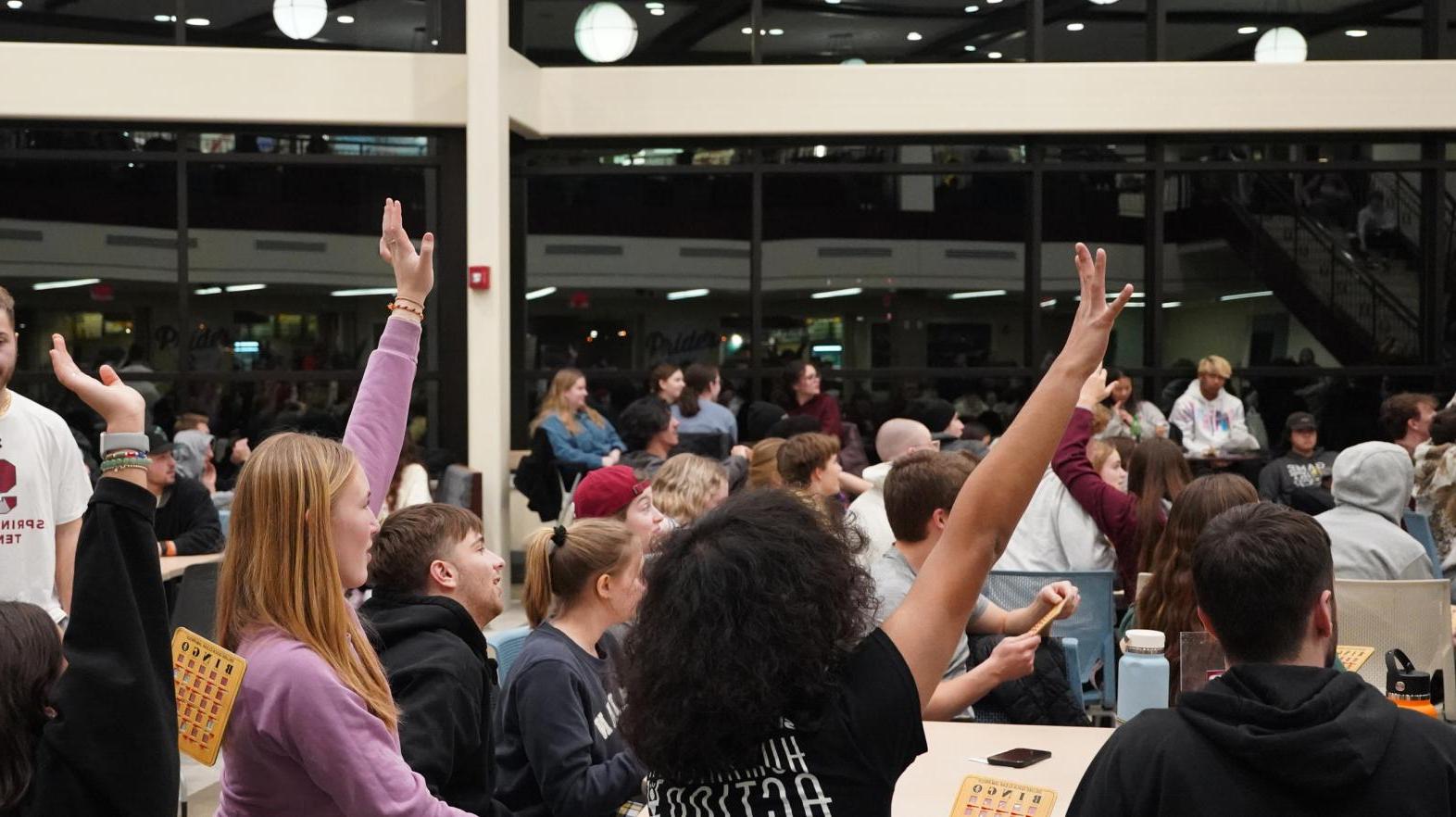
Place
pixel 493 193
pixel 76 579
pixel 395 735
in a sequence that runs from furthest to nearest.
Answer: pixel 493 193
pixel 395 735
pixel 76 579

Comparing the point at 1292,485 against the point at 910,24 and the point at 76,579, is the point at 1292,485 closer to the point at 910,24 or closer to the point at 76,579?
the point at 910,24

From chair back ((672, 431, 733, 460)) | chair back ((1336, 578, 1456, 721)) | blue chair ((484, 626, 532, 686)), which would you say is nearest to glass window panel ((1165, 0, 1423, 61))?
chair back ((672, 431, 733, 460))

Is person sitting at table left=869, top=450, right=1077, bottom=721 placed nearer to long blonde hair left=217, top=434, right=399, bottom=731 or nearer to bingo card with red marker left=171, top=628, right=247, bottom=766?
long blonde hair left=217, top=434, right=399, bottom=731

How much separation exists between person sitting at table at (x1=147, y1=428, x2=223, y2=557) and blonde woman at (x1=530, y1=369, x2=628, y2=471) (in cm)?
245

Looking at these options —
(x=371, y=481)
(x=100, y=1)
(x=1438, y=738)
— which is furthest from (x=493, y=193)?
(x=1438, y=738)

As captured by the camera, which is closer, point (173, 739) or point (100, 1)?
point (173, 739)

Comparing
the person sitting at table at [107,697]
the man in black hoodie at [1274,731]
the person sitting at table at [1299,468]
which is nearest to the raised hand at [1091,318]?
the man in black hoodie at [1274,731]

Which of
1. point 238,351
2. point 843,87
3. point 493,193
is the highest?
point 843,87

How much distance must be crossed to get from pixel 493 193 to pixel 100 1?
325 cm

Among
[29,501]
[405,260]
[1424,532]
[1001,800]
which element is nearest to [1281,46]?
[1424,532]

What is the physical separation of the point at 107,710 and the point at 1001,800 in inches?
68.1

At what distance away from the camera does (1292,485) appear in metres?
9.11

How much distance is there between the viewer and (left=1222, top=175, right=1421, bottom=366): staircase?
36.7ft

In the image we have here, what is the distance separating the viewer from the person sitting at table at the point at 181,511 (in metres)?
7.04
